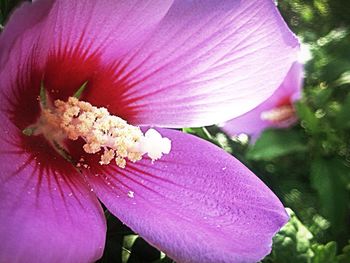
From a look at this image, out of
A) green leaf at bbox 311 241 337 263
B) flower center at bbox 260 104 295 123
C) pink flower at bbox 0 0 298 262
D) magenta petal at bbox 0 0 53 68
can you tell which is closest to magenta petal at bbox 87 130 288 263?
pink flower at bbox 0 0 298 262

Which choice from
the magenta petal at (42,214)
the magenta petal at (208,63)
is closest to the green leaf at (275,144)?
the magenta petal at (208,63)

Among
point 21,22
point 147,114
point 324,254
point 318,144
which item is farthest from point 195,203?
point 318,144

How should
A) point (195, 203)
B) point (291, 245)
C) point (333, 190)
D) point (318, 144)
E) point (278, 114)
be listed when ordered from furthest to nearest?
point (278, 114), point (318, 144), point (333, 190), point (291, 245), point (195, 203)

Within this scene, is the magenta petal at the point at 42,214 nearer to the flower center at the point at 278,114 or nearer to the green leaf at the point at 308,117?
the green leaf at the point at 308,117

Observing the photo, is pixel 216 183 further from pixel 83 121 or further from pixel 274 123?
pixel 274 123

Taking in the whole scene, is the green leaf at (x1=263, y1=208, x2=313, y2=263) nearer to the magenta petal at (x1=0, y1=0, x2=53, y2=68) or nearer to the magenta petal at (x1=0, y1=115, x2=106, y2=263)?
the magenta petal at (x1=0, y1=115, x2=106, y2=263)

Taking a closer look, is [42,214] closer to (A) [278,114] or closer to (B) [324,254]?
(B) [324,254]

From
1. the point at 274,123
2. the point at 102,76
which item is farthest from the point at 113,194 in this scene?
the point at 274,123
